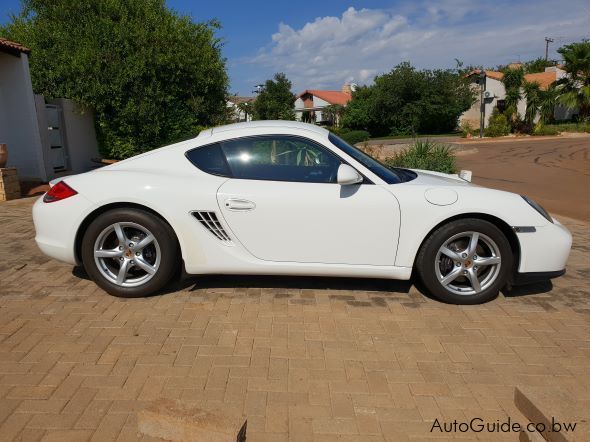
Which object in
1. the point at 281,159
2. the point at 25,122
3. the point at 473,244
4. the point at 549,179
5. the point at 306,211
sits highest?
the point at 25,122

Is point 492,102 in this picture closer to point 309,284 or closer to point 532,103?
point 532,103

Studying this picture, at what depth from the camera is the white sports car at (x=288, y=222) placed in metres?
3.51

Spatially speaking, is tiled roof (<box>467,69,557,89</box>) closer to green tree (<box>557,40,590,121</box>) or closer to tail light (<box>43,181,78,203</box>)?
green tree (<box>557,40,590,121</box>)

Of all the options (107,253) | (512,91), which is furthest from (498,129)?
(107,253)

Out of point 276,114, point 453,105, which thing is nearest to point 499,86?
point 453,105

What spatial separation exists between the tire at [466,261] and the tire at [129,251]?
2044 millimetres

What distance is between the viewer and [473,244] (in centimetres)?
357

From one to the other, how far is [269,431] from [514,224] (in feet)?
8.08

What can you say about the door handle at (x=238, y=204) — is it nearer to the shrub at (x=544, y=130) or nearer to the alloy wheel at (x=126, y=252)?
the alloy wheel at (x=126, y=252)

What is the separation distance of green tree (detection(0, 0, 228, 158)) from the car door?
9.74 metres

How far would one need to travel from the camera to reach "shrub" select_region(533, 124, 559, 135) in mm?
35000

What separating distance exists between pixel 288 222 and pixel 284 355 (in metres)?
1.05

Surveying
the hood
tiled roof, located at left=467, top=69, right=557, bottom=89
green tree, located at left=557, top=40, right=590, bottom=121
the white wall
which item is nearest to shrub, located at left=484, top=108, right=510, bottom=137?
green tree, located at left=557, top=40, right=590, bottom=121

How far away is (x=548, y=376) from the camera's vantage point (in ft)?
8.84
